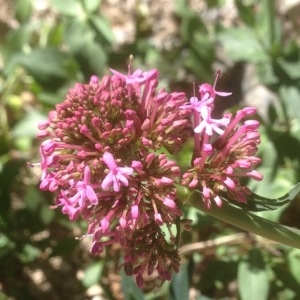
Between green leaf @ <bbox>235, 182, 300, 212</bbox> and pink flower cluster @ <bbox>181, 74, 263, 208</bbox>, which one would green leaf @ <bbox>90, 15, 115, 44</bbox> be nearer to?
pink flower cluster @ <bbox>181, 74, 263, 208</bbox>

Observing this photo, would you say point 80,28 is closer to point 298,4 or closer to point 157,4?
point 157,4

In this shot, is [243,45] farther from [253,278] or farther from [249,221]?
[249,221]

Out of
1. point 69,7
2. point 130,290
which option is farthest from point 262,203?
point 69,7

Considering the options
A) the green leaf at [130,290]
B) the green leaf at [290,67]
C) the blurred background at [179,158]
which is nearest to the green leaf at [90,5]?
the blurred background at [179,158]

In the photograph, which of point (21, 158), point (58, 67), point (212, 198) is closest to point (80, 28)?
point (58, 67)

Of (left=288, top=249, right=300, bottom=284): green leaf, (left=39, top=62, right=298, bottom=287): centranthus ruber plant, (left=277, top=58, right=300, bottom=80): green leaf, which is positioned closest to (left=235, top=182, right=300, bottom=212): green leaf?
(left=39, top=62, right=298, bottom=287): centranthus ruber plant

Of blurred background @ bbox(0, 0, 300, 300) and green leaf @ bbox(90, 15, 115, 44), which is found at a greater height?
green leaf @ bbox(90, 15, 115, 44)
